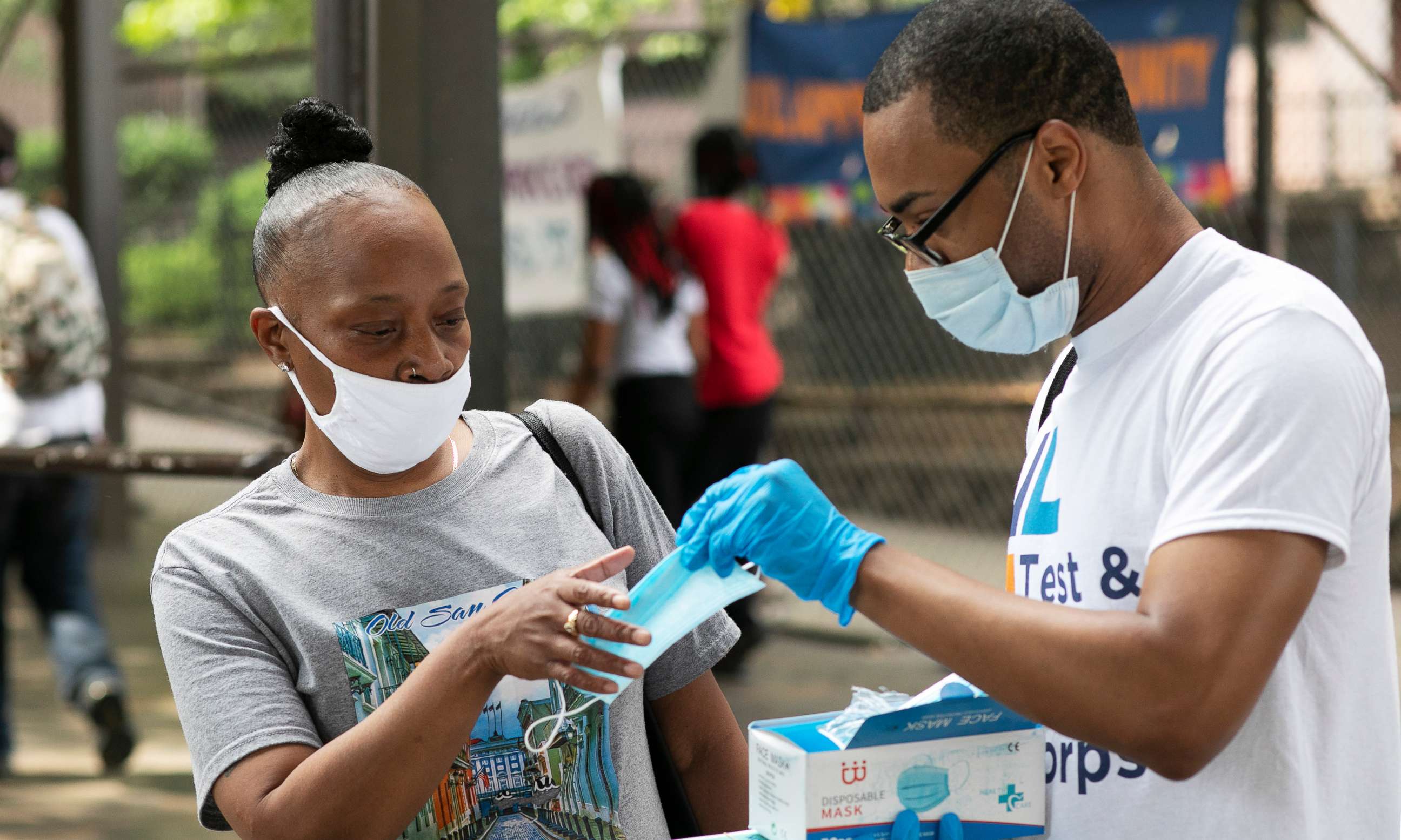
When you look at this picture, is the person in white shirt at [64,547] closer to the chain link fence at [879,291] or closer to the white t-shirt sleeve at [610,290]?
the white t-shirt sleeve at [610,290]

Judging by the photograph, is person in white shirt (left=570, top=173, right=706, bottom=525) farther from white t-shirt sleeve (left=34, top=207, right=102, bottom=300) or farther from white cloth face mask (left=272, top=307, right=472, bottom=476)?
white cloth face mask (left=272, top=307, right=472, bottom=476)

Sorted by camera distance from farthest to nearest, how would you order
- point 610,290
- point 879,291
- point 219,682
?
point 879,291
point 610,290
point 219,682

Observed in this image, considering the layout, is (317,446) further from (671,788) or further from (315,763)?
(671,788)

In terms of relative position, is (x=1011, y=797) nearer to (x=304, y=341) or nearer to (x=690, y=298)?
(x=304, y=341)

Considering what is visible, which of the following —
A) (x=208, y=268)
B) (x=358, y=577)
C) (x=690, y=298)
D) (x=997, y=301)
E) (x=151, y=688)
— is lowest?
(x=151, y=688)

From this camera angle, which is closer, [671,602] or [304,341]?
[671,602]

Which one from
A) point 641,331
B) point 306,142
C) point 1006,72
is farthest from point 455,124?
point 641,331

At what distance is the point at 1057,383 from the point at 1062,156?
401mm

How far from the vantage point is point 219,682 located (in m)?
1.83

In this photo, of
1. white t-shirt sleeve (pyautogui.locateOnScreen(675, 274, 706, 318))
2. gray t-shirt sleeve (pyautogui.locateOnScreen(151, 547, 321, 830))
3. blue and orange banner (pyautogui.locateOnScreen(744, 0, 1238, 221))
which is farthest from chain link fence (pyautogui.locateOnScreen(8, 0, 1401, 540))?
gray t-shirt sleeve (pyautogui.locateOnScreen(151, 547, 321, 830))

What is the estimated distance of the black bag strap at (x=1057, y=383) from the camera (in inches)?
78.6

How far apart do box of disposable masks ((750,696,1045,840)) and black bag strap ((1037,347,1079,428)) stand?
501 millimetres

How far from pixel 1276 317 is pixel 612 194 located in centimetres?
485

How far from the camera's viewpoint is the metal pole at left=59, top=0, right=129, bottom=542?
8641 mm
